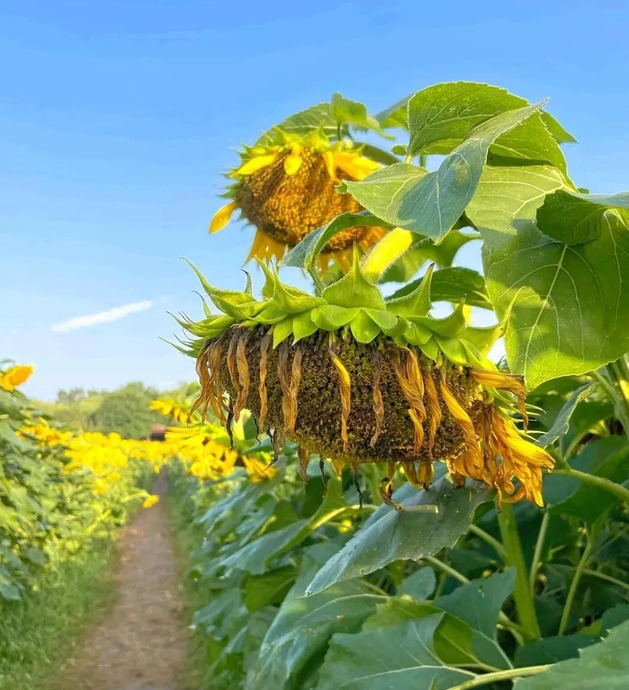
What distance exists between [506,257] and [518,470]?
11.7 inches

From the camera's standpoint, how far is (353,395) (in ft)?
3.00

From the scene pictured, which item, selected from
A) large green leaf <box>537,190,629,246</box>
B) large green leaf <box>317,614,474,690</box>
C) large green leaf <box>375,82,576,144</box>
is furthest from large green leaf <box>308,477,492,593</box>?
large green leaf <box>375,82,576,144</box>

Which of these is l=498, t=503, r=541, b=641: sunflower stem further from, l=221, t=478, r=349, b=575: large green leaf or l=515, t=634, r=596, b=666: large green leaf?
l=221, t=478, r=349, b=575: large green leaf

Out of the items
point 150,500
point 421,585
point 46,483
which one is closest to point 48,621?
point 46,483

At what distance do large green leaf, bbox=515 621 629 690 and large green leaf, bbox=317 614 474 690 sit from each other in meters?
0.60

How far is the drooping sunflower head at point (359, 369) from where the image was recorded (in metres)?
0.91

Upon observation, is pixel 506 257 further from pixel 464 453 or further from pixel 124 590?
pixel 124 590

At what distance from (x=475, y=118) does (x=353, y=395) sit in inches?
16.5

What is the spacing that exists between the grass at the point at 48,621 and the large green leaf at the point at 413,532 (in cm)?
392

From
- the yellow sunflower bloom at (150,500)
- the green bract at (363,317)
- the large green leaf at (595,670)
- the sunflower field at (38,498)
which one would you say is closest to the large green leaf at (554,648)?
the large green leaf at (595,670)

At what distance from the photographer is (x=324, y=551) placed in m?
2.02

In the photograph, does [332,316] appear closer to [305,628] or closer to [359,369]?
[359,369]

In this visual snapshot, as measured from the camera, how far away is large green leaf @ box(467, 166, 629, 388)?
95cm

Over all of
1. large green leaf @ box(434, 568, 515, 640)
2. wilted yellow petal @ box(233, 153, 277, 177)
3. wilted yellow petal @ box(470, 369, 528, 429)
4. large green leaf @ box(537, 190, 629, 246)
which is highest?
wilted yellow petal @ box(233, 153, 277, 177)
